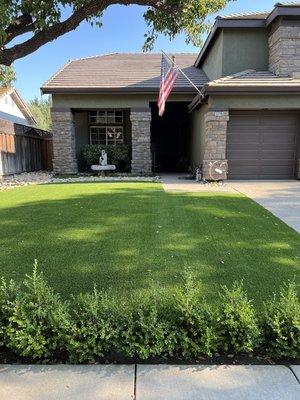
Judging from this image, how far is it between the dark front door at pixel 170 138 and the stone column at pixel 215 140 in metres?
6.38

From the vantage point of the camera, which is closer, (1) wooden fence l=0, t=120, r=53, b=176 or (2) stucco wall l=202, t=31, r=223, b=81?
(2) stucco wall l=202, t=31, r=223, b=81

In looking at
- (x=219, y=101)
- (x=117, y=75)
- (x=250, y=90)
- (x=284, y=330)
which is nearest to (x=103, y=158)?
(x=117, y=75)

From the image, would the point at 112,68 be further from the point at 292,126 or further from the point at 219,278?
the point at 219,278

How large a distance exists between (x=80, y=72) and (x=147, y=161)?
565 centimetres

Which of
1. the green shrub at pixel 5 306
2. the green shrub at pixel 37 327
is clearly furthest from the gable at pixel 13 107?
the green shrub at pixel 37 327

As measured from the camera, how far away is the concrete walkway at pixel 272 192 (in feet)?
22.0

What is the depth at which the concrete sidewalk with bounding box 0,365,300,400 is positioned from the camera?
2.15 meters

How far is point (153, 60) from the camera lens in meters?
18.4

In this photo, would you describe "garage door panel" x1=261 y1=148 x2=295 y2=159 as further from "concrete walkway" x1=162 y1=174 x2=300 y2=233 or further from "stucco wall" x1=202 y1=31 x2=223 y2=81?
"stucco wall" x1=202 y1=31 x2=223 y2=81

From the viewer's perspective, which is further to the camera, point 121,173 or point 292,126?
point 121,173

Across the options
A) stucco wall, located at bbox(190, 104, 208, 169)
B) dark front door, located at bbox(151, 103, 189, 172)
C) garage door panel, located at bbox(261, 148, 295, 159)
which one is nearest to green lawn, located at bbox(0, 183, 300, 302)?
garage door panel, located at bbox(261, 148, 295, 159)

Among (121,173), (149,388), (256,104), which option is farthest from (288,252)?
(121,173)

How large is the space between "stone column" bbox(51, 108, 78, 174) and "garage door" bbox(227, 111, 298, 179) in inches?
282

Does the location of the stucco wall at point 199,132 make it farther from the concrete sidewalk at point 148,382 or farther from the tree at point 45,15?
the concrete sidewalk at point 148,382
